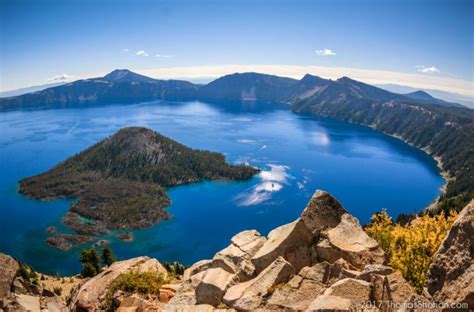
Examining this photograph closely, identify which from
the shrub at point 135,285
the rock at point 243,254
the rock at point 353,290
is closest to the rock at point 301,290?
the rock at point 353,290

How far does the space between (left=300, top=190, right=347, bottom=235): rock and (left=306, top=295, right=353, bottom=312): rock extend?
9.34m

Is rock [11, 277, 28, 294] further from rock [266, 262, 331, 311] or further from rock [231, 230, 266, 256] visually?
rock [266, 262, 331, 311]

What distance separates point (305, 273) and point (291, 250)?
393 cm

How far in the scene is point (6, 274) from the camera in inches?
1321

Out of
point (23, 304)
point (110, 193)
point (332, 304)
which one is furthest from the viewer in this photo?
point (110, 193)

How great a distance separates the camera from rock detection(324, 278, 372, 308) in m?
18.7

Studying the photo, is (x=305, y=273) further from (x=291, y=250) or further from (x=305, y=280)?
(x=291, y=250)

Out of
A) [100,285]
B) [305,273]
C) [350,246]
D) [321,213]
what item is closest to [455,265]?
[350,246]

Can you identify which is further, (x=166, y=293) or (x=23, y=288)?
(x=23, y=288)

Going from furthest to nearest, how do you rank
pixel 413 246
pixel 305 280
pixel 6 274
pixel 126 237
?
1. pixel 126 237
2. pixel 6 274
3. pixel 413 246
4. pixel 305 280

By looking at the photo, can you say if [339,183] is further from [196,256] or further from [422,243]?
[422,243]

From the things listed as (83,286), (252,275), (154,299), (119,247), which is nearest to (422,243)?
(252,275)

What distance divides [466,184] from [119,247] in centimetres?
16532

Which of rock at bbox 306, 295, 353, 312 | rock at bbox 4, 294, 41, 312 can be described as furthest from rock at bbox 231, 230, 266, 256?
rock at bbox 4, 294, 41, 312
